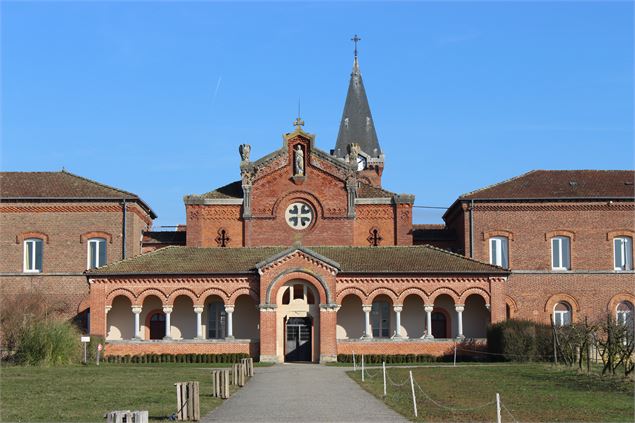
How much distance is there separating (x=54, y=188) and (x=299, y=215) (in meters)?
15.2

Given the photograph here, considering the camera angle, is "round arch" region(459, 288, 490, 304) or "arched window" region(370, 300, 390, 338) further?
"arched window" region(370, 300, 390, 338)

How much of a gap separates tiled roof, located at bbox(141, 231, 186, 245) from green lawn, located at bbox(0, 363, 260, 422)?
63.2ft

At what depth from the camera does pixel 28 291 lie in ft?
199

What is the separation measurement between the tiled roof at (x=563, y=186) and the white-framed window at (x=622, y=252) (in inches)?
106

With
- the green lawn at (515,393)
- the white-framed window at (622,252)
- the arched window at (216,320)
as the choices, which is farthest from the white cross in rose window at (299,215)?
the green lawn at (515,393)

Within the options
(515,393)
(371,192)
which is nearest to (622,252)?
(371,192)

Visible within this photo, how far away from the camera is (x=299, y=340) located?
55312 mm

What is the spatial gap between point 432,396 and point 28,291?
36.4m

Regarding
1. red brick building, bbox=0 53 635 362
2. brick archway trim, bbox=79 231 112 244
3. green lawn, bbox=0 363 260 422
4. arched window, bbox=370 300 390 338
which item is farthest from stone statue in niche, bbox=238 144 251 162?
green lawn, bbox=0 363 260 422

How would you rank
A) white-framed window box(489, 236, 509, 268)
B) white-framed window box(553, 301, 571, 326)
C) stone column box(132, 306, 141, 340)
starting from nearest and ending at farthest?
stone column box(132, 306, 141, 340)
white-framed window box(553, 301, 571, 326)
white-framed window box(489, 236, 509, 268)

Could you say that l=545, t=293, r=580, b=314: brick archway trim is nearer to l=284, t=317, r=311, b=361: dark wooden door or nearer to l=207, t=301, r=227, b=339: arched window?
l=284, t=317, r=311, b=361: dark wooden door

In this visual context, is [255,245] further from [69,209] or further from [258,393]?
[258,393]

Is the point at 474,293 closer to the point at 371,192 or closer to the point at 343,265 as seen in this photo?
the point at 343,265

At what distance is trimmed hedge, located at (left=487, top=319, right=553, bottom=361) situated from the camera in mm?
49125
